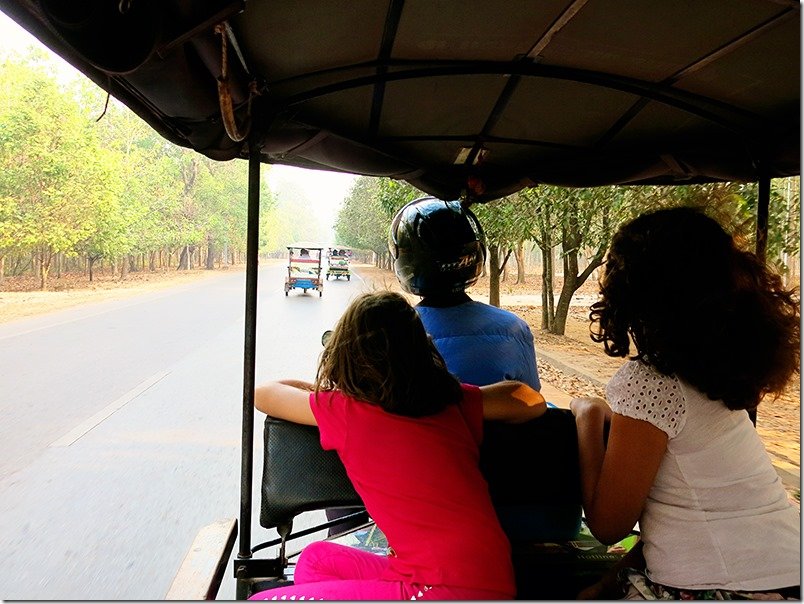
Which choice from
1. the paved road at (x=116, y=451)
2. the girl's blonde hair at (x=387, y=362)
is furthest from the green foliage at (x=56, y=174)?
the girl's blonde hair at (x=387, y=362)

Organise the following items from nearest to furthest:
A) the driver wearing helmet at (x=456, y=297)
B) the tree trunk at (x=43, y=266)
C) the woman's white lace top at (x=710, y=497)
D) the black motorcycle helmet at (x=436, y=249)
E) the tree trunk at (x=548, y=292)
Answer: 1. the woman's white lace top at (x=710, y=497)
2. the driver wearing helmet at (x=456, y=297)
3. the black motorcycle helmet at (x=436, y=249)
4. the tree trunk at (x=548, y=292)
5. the tree trunk at (x=43, y=266)

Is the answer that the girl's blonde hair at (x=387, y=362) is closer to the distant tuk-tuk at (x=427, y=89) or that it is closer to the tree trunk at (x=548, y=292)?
the distant tuk-tuk at (x=427, y=89)

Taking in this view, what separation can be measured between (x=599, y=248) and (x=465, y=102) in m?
11.6

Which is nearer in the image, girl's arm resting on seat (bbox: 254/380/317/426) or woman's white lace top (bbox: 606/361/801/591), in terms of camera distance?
woman's white lace top (bbox: 606/361/801/591)

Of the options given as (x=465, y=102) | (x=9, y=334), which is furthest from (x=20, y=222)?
(x=465, y=102)

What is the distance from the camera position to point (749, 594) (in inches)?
55.1

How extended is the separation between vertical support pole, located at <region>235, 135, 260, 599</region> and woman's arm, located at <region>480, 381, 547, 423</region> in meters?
0.97

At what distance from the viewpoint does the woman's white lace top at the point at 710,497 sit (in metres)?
1.41

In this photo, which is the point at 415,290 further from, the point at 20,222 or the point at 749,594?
the point at 20,222

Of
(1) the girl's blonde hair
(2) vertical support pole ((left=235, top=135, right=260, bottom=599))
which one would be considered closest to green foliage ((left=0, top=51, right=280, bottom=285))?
(2) vertical support pole ((left=235, top=135, right=260, bottom=599))

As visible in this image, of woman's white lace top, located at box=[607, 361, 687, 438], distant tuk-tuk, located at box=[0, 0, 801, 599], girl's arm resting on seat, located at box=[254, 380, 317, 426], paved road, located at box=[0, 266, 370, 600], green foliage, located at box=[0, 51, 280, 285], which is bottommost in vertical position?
paved road, located at box=[0, 266, 370, 600]

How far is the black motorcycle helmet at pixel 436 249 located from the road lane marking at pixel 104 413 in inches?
196

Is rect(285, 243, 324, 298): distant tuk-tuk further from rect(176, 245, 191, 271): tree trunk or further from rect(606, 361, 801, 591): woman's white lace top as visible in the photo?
rect(176, 245, 191, 271): tree trunk

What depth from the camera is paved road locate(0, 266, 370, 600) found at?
369 centimetres
